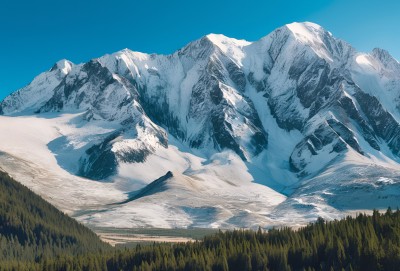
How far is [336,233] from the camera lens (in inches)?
6019

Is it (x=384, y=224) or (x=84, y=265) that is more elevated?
(x=384, y=224)

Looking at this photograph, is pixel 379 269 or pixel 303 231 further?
pixel 303 231

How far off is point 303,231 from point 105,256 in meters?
53.4

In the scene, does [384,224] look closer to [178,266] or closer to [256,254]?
[256,254]

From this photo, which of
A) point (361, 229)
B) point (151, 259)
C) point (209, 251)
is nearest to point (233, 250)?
point (209, 251)

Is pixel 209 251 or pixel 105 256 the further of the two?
pixel 105 256

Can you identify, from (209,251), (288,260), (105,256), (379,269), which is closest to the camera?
(379,269)

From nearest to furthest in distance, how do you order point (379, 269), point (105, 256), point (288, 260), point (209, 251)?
point (379, 269) < point (288, 260) < point (209, 251) < point (105, 256)

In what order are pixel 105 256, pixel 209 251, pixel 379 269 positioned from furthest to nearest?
pixel 105 256
pixel 209 251
pixel 379 269

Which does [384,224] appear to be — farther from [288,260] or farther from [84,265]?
[84,265]

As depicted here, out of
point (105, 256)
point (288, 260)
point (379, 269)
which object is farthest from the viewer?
point (105, 256)

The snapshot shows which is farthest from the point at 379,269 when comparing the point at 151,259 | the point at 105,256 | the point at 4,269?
the point at 4,269

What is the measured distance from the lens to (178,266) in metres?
143

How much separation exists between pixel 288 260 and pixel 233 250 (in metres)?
14.4
